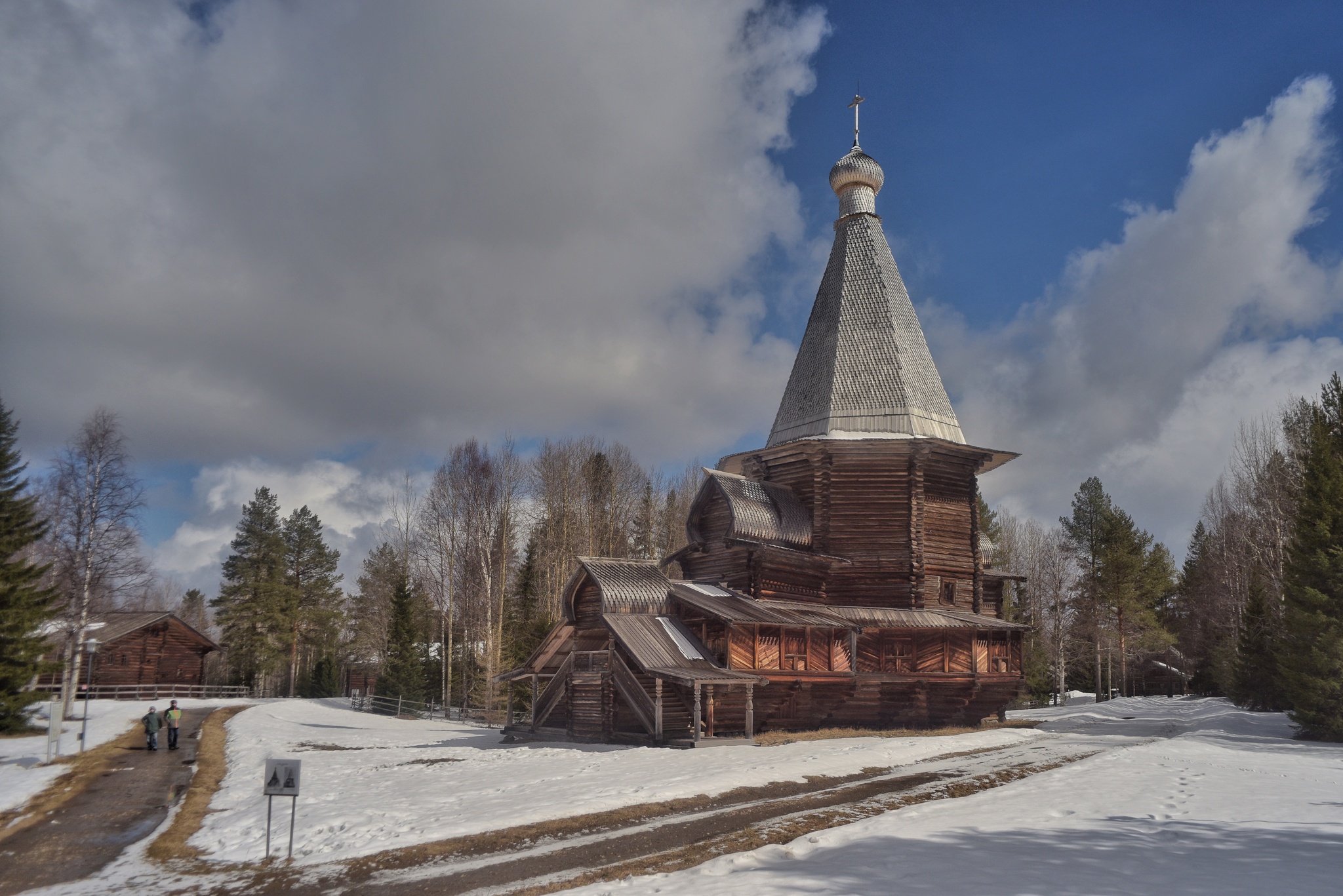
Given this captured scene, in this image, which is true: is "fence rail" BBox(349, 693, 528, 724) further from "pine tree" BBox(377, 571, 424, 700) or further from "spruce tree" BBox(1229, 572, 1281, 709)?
"spruce tree" BBox(1229, 572, 1281, 709)

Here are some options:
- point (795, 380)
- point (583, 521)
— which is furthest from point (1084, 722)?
point (583, 521)

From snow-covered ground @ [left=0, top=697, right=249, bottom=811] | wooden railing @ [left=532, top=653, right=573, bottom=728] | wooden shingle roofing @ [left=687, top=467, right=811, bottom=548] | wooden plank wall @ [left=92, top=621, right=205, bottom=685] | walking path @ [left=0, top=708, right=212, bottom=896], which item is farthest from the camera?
wooden plank wall @ [left=92, top=621, right=205, bottom=685]

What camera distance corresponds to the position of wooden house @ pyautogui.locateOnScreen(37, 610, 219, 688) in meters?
44.0

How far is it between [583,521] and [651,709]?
26447 mm

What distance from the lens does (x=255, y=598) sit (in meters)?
51.3

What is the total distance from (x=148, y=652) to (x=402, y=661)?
53.6ft

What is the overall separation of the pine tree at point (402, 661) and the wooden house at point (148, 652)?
12.9 meters

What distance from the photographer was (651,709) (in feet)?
72.7

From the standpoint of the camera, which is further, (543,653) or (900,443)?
(900,443)

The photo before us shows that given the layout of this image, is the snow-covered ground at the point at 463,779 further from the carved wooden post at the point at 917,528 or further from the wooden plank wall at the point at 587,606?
the carved wooden post at the point at 917,528

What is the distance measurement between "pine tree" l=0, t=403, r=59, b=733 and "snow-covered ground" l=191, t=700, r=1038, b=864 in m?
5.92

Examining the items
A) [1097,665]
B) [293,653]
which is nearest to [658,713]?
[1097,665]

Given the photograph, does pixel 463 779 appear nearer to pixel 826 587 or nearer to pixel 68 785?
pixel 68 785

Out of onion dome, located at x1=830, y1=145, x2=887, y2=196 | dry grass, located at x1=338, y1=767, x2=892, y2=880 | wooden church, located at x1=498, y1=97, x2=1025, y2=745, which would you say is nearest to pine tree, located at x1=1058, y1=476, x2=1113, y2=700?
wooden church, located at x1=498, y1=97, x2=1025, y2=745
